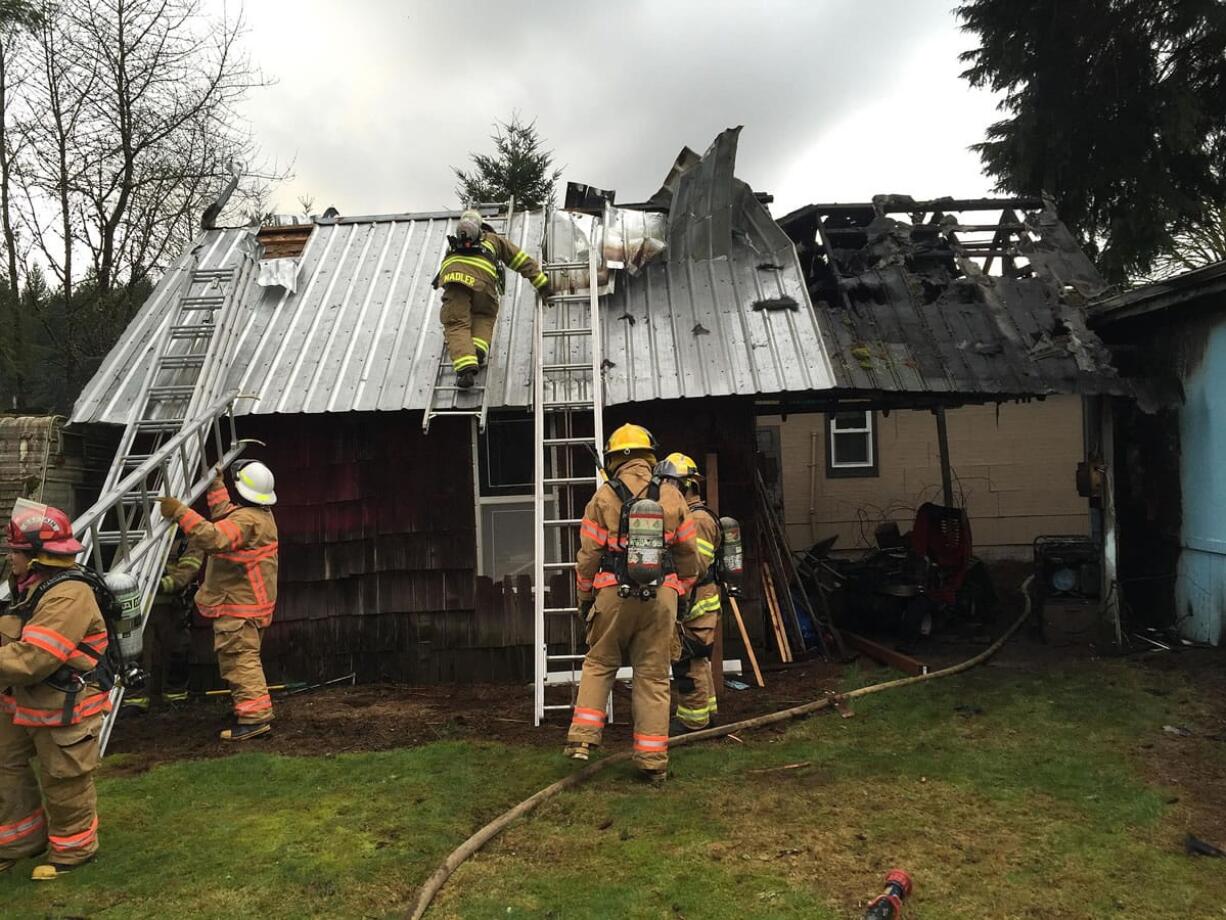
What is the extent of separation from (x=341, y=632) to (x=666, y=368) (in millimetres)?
3821

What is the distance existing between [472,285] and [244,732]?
391cm

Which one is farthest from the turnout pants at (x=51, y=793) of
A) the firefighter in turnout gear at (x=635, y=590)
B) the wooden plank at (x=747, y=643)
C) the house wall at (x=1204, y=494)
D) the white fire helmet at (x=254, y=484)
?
the house wall at (x=1204, y=494)

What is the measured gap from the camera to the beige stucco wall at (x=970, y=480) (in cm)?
1484

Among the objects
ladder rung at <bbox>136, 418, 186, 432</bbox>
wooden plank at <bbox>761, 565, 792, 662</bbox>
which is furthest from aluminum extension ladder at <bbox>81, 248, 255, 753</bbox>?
wooden plank at <bbox>761, 565, 792, 662</bbox>

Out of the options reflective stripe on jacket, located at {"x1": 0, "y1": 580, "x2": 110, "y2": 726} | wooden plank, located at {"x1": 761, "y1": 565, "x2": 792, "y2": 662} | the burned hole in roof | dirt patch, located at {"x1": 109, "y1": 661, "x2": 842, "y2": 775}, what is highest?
the burned hole in roof

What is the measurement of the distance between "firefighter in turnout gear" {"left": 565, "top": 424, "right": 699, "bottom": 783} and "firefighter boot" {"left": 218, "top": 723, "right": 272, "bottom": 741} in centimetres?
244

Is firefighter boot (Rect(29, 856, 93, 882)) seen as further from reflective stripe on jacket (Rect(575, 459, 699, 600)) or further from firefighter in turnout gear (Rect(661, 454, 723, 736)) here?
firefighter in turnout gear (Rect(661, 454, 723, 736))

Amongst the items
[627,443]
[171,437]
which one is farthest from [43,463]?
[627,443]

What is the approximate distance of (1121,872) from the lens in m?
3.70

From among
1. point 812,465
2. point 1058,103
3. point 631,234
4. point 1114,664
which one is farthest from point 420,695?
point 1058,103

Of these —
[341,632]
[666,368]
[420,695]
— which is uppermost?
[666,368]

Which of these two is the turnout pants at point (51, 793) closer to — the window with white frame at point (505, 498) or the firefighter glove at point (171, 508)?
the firefighter glove at point (171, 508)

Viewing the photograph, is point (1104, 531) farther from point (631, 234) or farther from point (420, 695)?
point (420, 695)

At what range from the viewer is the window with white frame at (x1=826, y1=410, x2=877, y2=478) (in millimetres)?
14867
